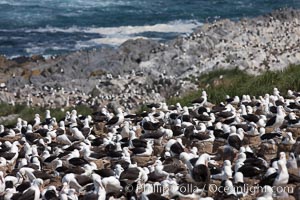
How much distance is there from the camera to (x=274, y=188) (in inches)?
475

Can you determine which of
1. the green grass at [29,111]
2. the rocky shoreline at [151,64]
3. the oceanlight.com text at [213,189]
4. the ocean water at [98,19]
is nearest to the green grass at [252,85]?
the rocky shoreline at [151,64]

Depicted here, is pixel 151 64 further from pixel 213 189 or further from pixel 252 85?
pixel 213 189

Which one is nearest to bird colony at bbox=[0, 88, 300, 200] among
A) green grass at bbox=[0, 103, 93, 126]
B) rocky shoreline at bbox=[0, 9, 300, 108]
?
green grass at bbox=[0, 103, 93, 126]

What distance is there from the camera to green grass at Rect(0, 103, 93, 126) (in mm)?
23909

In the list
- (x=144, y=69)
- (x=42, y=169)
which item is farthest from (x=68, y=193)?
(x=144, y=69)

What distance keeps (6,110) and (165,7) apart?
31.0 metres

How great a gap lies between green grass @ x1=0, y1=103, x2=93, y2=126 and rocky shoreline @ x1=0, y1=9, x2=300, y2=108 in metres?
1.38

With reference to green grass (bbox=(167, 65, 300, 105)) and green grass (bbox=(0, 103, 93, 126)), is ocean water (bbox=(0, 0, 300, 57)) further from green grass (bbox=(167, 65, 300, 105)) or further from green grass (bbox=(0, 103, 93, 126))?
green grass (bbox=(167, 65, 300, 105))

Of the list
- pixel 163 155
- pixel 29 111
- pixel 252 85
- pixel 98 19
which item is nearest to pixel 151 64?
pixel 29 111

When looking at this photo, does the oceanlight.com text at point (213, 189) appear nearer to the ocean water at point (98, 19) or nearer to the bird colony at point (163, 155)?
the bird colony at point (163, 155)

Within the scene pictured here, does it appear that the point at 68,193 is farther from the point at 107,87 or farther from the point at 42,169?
the point at 107,87

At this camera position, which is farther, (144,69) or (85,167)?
(144,69)

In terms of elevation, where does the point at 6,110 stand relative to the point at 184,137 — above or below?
below

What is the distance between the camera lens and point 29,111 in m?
25.6
